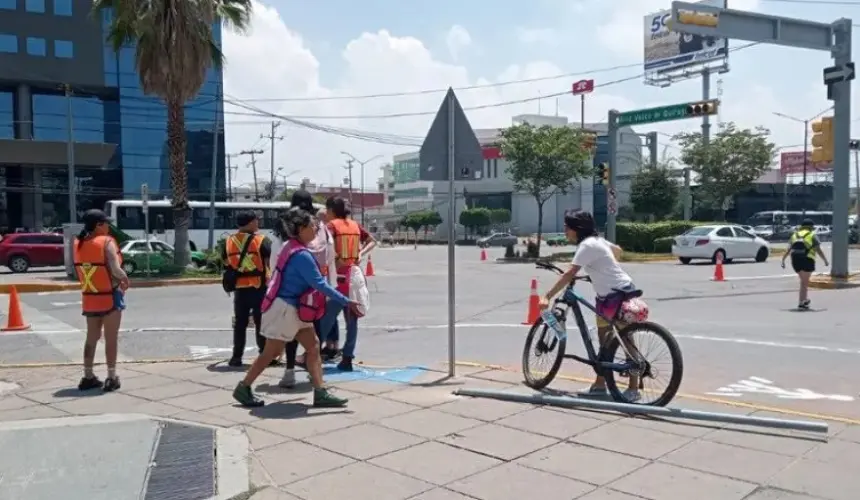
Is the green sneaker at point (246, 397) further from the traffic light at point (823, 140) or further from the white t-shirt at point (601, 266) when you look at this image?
the traffic light at point (823, 140)

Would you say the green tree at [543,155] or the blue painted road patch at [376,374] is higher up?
the green tree at [543,155]

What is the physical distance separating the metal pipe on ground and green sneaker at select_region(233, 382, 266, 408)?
1754mm

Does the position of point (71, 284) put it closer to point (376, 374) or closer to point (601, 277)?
point (376, 374)

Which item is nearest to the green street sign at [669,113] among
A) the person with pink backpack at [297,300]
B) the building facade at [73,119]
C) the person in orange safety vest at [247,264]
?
the person in orange safety vest at [247,264]

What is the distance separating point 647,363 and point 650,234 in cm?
3543

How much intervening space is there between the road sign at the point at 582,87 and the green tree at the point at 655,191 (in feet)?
56.6

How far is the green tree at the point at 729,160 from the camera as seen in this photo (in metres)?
53.3

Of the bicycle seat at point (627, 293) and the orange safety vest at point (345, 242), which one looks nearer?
the bicycle seat at point (627, 293)

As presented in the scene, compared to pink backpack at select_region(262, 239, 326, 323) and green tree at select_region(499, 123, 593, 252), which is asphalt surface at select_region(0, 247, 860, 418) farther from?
green tree at select_region(499, 123, 593, 252)

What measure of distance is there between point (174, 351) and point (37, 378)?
235cm

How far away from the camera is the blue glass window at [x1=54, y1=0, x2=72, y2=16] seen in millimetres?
48884

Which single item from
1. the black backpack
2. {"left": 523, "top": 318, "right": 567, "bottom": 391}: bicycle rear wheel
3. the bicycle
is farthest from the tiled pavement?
the black backpack

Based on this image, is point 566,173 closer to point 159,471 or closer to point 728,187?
point 728,187

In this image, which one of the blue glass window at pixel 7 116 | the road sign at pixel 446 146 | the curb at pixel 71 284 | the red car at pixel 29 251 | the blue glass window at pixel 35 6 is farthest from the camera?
the blue glass window at pixel 7 116
